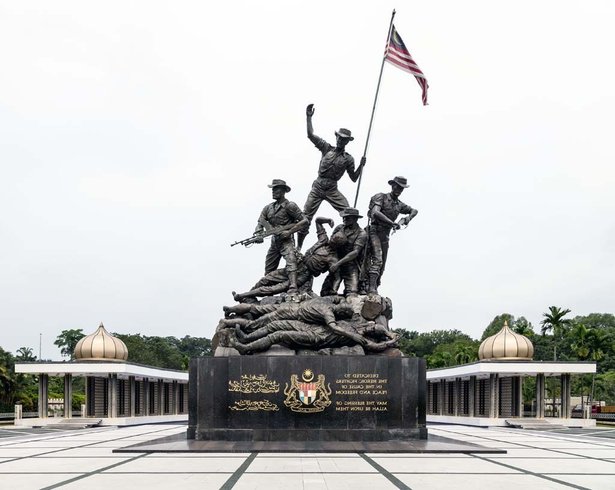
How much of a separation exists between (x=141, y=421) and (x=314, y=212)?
70.6 feet

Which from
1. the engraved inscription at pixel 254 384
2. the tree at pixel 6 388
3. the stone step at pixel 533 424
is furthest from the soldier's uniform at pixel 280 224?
the tree at pixel 6 388

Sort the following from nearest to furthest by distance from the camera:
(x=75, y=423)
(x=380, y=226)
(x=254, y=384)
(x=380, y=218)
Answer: (x=254, y=384) < (x=380, y=218) < (x=380, y=226) < (x=75, y=423)

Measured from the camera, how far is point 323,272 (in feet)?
62.6

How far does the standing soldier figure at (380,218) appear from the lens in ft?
62.4

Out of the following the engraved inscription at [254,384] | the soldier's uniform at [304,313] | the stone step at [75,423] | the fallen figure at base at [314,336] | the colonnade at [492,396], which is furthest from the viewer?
the colonnade at [492,396]

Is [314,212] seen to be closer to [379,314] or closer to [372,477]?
[379,314]

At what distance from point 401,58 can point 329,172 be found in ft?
11.5

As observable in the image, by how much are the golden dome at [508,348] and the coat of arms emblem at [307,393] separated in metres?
20.7

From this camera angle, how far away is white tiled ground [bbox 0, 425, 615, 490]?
10.4 metres

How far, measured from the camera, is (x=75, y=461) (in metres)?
14.1

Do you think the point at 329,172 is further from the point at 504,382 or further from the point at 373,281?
the point at 504,382

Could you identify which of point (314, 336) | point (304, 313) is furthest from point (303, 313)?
point (314, 336)

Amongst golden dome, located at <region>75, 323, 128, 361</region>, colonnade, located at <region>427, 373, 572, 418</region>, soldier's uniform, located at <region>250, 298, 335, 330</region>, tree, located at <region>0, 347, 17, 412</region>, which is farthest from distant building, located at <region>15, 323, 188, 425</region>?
soldier's uniform, located at <region>250, 298, 335, 330</region>

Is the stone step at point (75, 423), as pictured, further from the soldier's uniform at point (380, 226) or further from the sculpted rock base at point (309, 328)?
the soldier's uniform at point (380, 226)
